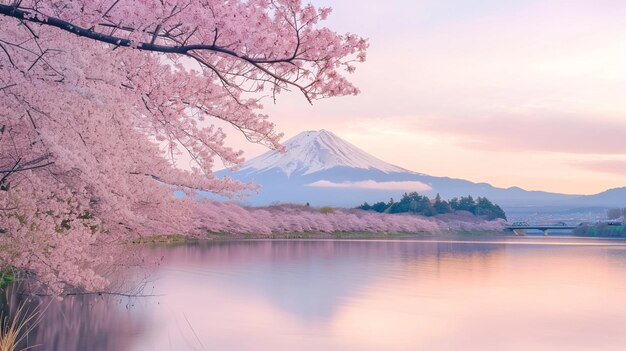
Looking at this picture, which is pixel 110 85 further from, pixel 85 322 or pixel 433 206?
pixel 433 206

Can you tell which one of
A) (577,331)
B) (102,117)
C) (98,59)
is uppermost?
(98,59)

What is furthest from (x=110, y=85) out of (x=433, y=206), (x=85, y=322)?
(x=433, y=206)

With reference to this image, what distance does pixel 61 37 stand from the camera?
24.6 ft

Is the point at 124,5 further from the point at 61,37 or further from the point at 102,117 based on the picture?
the point at 102,117

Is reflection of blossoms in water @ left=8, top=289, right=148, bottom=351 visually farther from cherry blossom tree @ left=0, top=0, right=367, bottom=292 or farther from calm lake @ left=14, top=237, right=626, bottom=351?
cherry blossom tree @ left=0, top=0, right=367, bottom=292

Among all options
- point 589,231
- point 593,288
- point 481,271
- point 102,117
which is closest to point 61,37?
point 102,117

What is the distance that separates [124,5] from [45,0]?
109cm

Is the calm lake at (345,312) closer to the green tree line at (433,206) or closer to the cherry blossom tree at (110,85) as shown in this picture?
the cherry blossom tree at (110,85)

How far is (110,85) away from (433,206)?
94.9m

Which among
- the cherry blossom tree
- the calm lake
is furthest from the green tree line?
the cherry blossom tree

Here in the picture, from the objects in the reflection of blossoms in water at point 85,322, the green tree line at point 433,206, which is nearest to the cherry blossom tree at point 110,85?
the reflection of blossoms in water at point 85,322

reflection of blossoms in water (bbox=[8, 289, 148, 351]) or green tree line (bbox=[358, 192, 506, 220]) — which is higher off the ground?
green tree line (bbox=[358, 192, 506, 220])

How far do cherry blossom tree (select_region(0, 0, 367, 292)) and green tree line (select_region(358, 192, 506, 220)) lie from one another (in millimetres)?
85378

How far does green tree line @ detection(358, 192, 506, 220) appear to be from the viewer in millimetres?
96938
